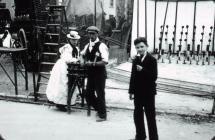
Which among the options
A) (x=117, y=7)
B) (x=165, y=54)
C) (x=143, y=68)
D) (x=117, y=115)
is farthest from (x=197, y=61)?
(x=143, y=68)

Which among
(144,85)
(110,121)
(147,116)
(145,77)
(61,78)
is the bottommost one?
(110,121)

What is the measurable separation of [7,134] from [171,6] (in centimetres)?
1048

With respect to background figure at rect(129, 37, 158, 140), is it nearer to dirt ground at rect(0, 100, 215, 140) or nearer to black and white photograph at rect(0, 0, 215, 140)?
black and white photograph at rect(0, 0, 215, 140)

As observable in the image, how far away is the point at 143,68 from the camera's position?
650 cm

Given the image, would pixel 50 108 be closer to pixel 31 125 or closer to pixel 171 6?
pixel 31 125

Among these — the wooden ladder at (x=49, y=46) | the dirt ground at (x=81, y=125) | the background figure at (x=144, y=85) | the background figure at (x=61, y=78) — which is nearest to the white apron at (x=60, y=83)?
the background figure at (x=61, y=78)

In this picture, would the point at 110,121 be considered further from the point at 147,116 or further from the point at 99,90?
the point at 147,116

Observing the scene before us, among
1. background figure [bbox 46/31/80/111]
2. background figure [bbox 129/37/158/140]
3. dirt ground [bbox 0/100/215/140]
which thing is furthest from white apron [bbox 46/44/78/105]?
background figure [bbox 129/37/158/140]

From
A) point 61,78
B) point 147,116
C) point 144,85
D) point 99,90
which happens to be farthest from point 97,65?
point 147,116

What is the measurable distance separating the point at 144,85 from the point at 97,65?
1.85m

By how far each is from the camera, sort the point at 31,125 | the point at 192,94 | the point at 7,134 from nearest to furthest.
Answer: the point at 7,134 < the point at 31,125 < the point at 192,94

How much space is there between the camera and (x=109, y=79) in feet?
41.1

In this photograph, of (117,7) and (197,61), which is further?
(117,7)

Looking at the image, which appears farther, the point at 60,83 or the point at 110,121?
the point at 60,83
